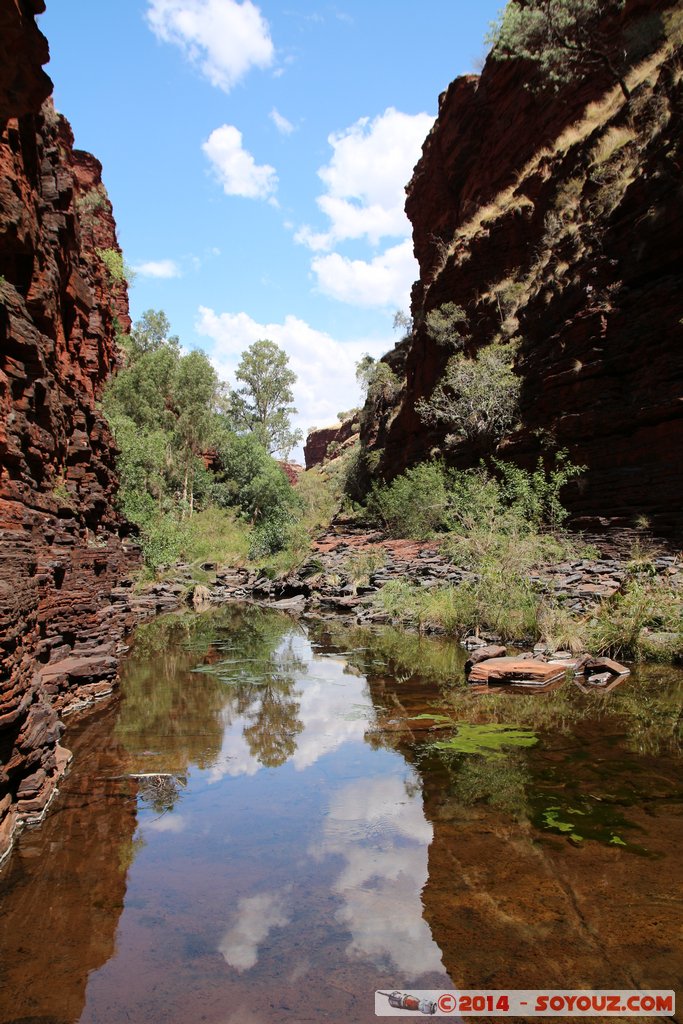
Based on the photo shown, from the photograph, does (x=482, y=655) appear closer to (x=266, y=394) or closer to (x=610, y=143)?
(x=610, y=143)

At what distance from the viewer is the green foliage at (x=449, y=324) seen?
86.4 feet

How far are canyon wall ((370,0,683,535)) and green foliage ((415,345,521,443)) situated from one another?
0.53 meters

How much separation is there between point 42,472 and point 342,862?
972cm

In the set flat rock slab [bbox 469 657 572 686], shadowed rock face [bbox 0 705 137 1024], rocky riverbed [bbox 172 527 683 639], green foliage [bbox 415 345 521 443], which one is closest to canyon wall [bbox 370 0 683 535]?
green foliage [bbox 415 345 521 443]

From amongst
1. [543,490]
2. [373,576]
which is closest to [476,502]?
[543,490]

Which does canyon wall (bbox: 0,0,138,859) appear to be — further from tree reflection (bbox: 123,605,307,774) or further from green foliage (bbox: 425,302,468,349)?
green foliage (bbox: 425,302,468,349)

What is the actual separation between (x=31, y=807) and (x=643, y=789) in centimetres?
488

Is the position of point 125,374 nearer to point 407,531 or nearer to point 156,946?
point 407,531

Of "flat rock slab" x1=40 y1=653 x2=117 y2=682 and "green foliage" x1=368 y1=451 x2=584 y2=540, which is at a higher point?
"green foliage" x1=368 y1=451 x2=584 y2=540

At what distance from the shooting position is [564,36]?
22.9m

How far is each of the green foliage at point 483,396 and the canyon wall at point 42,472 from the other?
42.6ft

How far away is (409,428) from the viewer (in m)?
29.0

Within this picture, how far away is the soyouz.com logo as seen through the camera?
2594mm

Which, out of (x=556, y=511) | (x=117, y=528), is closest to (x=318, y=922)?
(x=556, y=511)
